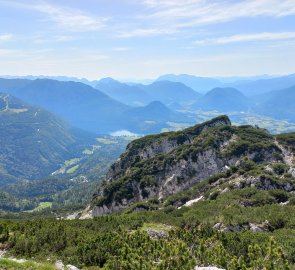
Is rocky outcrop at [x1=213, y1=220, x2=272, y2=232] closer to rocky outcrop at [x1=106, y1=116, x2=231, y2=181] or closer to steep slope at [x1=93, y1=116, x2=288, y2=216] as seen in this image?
steep slope at [x1=93, y1=116, x2=288, y2=216]

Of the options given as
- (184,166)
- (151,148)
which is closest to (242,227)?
(184,166)

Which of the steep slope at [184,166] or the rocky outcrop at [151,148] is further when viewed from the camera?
the rocky outcrop at [151,148]

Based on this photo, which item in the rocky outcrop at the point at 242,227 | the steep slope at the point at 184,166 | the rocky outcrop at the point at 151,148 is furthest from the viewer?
the rocky outcrop at the point at 151,148

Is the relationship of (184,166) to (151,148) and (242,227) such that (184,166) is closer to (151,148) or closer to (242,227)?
(151,148)

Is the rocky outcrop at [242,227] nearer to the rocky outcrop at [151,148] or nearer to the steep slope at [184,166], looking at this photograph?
the steep slope at [184,166]

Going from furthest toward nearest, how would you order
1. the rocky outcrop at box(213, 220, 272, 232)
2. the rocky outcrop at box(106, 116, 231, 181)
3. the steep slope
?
1. the rocky outcrop at box(106, 116, 231, 181)
2. the steep slope
3. the rocky outcrop at box(213, 220, 272, 232)

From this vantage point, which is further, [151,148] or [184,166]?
[151,148]

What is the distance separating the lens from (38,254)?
143ft

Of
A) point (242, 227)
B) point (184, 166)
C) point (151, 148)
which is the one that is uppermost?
point (242, 227)

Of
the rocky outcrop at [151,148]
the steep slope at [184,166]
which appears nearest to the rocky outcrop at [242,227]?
the steep slope at [184,166]

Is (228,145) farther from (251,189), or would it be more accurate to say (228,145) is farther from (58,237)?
(58,237)

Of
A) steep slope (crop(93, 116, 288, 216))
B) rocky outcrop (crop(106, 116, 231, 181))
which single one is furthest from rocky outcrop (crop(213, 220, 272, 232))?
rocky outcrop (crop(106, 116, 231, 181))

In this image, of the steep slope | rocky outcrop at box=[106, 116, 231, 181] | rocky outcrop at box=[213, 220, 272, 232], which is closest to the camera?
rocky outcrop at box=[213, 220, 272, 232]

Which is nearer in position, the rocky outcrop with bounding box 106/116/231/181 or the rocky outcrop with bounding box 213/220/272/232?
the rocky outcrop with bounding box 213/220/272/232
